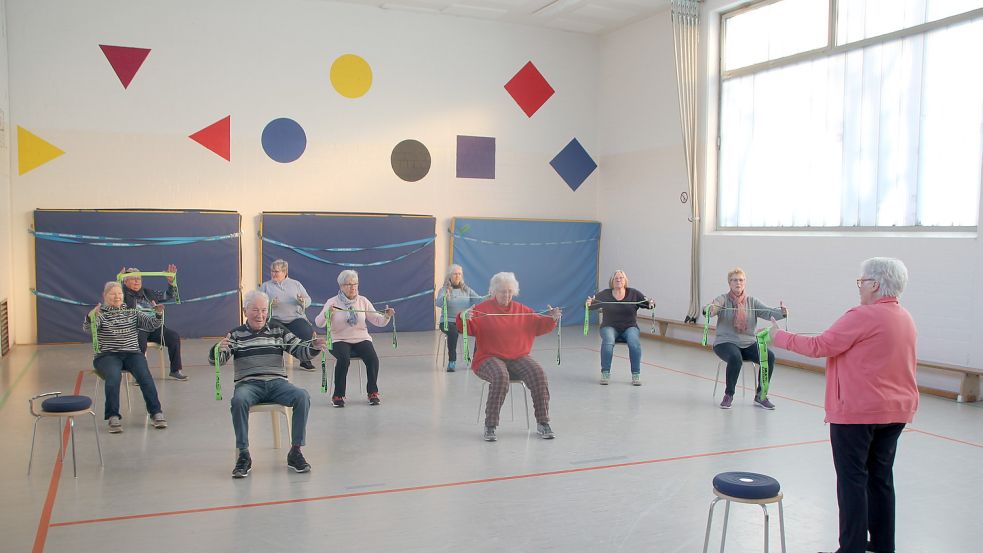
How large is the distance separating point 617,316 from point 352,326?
102 inches

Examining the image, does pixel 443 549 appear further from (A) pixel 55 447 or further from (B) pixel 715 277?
(B) pixel 715 277

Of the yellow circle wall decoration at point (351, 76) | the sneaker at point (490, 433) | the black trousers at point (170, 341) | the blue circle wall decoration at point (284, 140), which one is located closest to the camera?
the sneaker at point (490, 433)

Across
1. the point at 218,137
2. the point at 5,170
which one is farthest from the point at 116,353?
the point at 218,137

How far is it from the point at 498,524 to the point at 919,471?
2667 mm

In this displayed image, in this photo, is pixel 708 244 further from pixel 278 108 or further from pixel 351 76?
pixel 278 108

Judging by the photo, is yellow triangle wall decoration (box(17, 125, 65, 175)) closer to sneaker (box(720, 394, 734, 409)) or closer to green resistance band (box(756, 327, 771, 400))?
sneaker (box(720, 394, 734, 409))

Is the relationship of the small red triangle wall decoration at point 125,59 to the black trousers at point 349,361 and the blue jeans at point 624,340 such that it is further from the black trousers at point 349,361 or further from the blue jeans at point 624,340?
the blue jeans at point 624,340

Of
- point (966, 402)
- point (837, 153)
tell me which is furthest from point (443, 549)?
point (837, 153)

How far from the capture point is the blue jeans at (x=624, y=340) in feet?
23.9

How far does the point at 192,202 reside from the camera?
9.73 meters

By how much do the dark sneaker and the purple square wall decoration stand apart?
6.38 metres

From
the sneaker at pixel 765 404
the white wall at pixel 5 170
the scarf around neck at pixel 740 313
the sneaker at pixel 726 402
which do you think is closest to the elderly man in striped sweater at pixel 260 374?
the sneaker at pixel 726 402

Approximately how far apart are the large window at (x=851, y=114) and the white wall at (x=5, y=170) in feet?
27.0

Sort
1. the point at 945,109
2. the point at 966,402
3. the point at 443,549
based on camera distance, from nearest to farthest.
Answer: the point at 443,549
the point at 966,402
the point at 945,109
